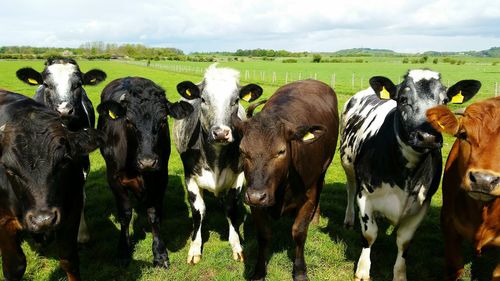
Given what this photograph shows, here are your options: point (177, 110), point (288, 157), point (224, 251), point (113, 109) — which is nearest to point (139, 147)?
point (113, 109)

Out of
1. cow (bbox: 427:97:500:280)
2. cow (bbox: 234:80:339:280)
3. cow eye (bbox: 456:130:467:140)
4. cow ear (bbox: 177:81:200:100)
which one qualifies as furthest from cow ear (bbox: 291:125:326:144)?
cow ear (bbox: 177:81:200:100)

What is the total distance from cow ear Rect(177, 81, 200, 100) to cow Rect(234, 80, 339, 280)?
3.02 ft

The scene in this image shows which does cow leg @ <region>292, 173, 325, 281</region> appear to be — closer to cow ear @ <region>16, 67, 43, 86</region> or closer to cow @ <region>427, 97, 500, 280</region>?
cow @ <region>427, 97, 500, 280</region>

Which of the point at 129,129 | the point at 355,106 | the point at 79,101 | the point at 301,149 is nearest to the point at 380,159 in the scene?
the point at 301,149

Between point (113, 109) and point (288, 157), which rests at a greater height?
point (113, 109)

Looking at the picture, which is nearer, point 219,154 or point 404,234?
point 404,234

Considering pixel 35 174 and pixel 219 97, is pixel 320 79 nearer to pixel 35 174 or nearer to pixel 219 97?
pixel 219 97

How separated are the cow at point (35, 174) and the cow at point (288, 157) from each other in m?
1.53

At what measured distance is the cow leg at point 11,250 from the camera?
3688mm

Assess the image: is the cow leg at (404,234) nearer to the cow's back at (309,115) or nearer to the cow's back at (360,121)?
the cow's back at (360,121)

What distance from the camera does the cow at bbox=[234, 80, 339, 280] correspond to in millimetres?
3838

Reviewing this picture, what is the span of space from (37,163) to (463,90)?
4191 millimetres

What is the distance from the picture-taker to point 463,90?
4258 millimetres

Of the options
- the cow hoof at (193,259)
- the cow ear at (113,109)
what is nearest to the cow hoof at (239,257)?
the cow hoof at (193,259)
